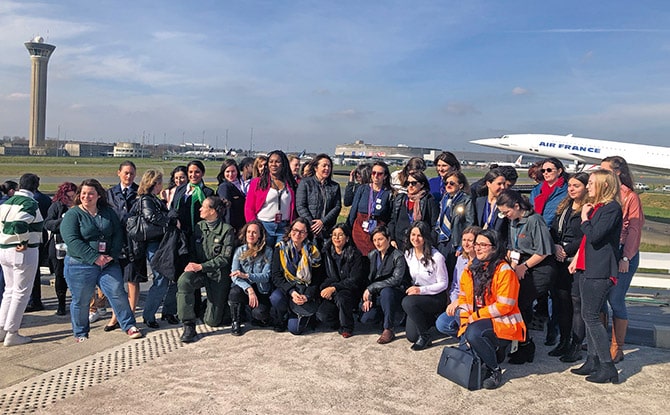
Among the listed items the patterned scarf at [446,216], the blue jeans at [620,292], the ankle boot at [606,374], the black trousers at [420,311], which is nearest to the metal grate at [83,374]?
the black trousers at [420,311]

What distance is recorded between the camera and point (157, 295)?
5816 mm

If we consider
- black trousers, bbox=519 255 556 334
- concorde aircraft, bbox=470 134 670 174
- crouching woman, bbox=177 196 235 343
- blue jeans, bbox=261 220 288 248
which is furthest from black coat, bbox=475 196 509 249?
concorde aircraft, bbox=470 134 670 174

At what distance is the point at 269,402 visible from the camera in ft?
12.9

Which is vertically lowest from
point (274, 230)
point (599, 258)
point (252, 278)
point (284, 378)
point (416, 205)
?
point (284, 378)

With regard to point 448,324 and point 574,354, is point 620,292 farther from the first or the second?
point 448,324

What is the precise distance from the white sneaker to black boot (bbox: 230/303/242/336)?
2.03 meters

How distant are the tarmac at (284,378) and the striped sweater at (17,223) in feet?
3.43

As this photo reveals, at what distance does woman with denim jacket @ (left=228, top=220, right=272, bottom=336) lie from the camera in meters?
5.62

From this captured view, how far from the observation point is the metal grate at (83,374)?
12.7ft

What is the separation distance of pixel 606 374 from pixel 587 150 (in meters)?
40.2

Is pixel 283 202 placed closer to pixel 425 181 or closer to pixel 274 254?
pixel 274 254

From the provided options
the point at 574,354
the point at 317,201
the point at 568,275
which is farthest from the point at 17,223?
the point at 574,354

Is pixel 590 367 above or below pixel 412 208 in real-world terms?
below

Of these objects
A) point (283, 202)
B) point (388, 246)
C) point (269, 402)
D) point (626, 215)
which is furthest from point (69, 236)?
point (626, 215)
